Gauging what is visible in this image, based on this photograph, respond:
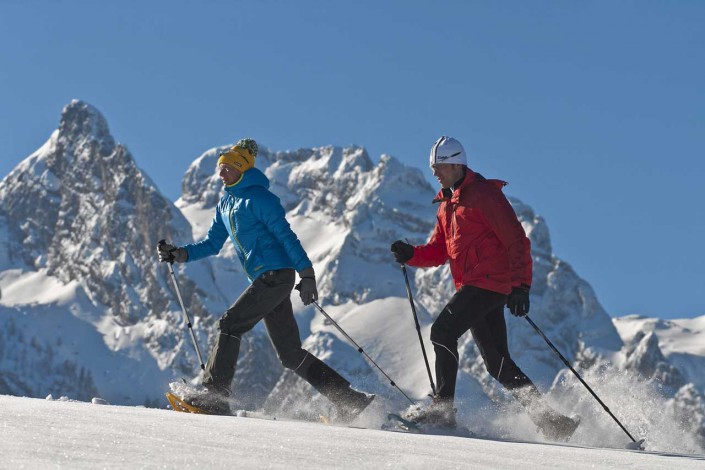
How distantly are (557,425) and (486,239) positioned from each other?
5.38 ft

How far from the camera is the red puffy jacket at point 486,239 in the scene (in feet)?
30.0

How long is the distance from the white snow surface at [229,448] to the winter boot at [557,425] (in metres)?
1.89

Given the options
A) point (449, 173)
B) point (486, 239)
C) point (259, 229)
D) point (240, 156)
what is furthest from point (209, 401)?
point (449, 173)

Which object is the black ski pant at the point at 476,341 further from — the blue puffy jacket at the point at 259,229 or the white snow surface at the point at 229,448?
the white snow surface at the point at 229,448

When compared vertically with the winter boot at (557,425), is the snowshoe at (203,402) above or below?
below

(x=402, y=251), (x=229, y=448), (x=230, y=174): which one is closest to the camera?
(x=229, y=448)

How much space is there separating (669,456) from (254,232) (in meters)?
3.90

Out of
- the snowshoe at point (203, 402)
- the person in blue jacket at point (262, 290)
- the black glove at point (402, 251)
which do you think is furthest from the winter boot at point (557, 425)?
the snowshoe at point (203, 402)

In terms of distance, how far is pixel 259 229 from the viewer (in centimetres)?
945

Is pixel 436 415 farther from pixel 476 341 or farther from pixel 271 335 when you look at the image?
pixel 271 335

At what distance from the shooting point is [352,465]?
212 inches

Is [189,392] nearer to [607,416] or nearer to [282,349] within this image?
[282,349]

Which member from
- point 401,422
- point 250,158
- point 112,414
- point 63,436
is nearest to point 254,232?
point 250,158

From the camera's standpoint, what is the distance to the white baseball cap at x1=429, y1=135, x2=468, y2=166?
9.45 metres
